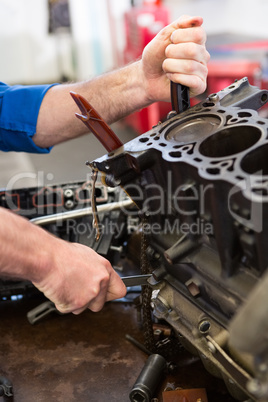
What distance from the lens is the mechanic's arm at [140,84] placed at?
113 cm

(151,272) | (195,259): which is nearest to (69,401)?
(151,272)

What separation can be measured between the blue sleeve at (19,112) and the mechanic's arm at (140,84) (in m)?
0.02

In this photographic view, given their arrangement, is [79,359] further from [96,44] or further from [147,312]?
[96,44]

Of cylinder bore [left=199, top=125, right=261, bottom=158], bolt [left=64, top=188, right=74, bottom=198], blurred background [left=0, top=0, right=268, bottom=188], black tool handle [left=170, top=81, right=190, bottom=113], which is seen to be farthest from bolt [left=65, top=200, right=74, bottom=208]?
blurred background [left=0, top=0, right=268, bottom=188]

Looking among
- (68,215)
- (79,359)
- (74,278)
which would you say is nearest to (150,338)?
(79,359)

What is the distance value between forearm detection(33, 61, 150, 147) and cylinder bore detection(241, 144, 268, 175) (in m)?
0.72

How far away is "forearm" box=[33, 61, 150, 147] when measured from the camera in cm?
147

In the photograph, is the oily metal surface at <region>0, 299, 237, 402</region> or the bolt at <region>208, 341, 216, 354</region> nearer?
the bolt at <region>208, 341, 216, 354</region>

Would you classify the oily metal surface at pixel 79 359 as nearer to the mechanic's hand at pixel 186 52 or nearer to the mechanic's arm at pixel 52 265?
the mechanic's arm at pixel 52 265

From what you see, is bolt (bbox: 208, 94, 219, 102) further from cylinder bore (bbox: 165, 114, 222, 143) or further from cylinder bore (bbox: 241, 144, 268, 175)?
cylinder bore (bbox: 241, 144, 268, 175)

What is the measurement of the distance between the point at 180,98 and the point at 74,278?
0.49 meters

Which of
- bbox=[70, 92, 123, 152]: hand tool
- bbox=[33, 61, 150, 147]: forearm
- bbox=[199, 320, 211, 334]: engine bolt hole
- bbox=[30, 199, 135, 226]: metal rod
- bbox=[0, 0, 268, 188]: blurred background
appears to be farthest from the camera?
bbox=[0, 0, 268, 188]: blurred background

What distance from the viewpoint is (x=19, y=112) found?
1.49 meters

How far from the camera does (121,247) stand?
1.25 m
